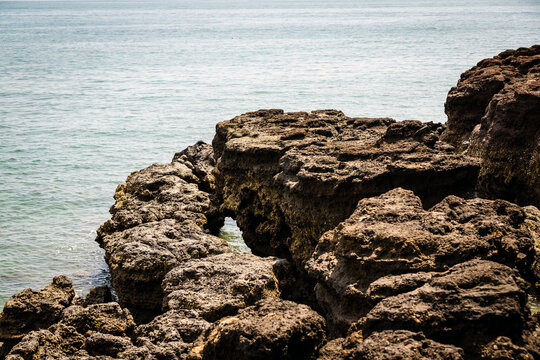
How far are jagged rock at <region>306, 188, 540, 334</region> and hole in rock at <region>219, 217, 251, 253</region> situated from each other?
5.34 metres

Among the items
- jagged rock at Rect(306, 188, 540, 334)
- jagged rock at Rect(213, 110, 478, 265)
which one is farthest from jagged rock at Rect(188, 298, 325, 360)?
jagged rock at Rect(213, 110, 478, 265)

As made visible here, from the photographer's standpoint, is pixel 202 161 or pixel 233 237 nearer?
pixel 233 237

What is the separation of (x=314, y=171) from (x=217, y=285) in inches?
76.1

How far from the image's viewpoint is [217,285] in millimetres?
6336

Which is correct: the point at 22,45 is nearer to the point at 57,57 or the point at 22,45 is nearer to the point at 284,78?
the point at 57,57

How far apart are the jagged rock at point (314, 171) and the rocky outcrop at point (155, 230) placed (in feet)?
2.20

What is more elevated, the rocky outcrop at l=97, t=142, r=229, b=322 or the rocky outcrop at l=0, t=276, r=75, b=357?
the rocky outcrop at l=97, t=142, r=229, b=322

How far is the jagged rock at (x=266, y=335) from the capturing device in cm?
399

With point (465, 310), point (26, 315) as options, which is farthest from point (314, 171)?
point (26, 315)

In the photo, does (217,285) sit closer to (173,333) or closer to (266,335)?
(173,333)

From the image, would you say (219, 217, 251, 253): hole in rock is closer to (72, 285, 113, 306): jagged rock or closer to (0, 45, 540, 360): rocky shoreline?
(0, 45, 540, 360): rocky shoreline

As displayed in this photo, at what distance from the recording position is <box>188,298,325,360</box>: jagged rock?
13.1 feet

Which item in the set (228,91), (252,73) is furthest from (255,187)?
(252,73)

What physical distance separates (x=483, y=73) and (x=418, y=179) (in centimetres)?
443
